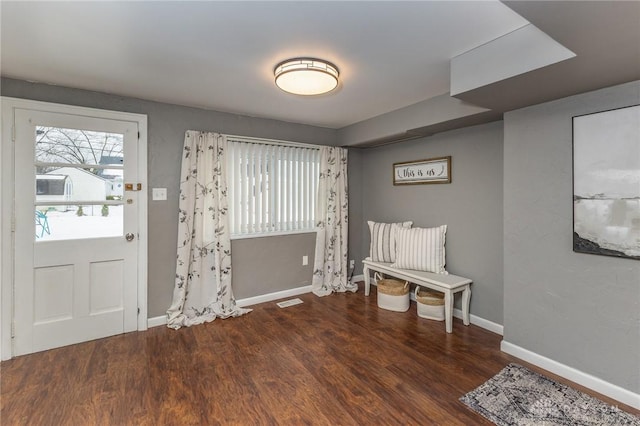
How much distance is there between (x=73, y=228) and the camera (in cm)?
266

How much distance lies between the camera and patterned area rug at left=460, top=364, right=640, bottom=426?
68.9 inches

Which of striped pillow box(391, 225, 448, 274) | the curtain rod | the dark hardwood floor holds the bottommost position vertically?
the dark hardwood floor

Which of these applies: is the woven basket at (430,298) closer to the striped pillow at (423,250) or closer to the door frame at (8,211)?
the striped pillow at (423,250)

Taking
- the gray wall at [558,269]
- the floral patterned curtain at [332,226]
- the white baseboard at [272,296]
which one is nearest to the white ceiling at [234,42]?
the gray wall at [558,269]

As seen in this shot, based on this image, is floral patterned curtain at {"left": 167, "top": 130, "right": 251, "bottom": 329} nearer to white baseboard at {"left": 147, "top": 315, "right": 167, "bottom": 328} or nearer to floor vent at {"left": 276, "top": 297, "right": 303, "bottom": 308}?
white baseboard at {"left": 147, "top": 315, "right": 167, "bottom": 328}

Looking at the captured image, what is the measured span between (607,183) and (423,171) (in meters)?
1.82

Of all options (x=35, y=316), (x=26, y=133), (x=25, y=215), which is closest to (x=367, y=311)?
(x=35, y=316)

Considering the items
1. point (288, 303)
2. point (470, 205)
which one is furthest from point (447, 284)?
point (288, 303)

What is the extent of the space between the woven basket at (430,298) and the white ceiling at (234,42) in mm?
2105

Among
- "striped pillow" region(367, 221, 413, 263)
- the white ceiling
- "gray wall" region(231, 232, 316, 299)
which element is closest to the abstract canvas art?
the white ceiling

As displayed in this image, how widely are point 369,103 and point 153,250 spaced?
2723 mm

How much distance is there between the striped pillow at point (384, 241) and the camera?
376 cm

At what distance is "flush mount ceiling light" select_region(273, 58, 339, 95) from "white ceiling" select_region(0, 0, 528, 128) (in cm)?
6

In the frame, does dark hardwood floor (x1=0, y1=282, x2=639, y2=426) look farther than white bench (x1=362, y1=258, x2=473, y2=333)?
No
